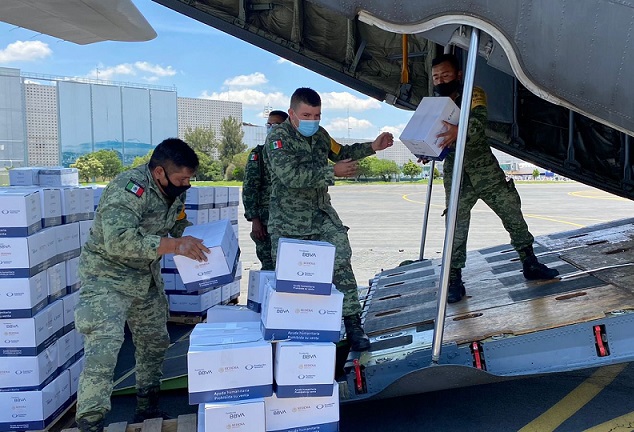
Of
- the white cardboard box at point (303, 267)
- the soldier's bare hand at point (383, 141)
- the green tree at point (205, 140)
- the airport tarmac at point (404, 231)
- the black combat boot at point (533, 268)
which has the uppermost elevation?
the green tree at point (205, 140)

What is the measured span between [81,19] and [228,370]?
3412 millimetres

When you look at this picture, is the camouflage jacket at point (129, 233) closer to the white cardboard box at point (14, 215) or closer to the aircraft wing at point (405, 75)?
the white cardboard box at point (14, 215)

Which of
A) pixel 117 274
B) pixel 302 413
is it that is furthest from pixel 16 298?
pixel 302 413

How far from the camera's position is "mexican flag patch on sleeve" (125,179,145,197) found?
3.13 m

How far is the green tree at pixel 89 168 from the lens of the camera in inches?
2396

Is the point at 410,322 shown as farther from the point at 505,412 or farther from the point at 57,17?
the point at 57,17

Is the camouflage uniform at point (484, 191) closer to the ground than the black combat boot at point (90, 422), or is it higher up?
higher up

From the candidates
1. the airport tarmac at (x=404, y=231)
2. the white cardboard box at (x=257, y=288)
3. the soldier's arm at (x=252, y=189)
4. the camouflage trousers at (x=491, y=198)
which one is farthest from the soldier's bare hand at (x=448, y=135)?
the airport tarmac at (x=404, y=231)

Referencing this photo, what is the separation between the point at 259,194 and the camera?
5352 mm

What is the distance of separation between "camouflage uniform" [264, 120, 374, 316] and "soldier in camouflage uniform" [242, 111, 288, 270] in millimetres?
1459

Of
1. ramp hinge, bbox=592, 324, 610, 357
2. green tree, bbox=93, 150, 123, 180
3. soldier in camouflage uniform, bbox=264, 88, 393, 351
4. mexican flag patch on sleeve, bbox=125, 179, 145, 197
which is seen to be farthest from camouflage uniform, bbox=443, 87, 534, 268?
green tree, bbox=93, 150, 123, 180

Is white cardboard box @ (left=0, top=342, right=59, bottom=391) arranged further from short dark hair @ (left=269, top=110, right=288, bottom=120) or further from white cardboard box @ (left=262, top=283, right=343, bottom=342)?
short dark hair @ (left=269, top=110, right=288, bottom=120)

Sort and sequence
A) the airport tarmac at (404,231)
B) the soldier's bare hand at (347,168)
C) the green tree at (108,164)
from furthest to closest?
1. the green tree at (108,164)
2. the airport tarmac at (404,231)
3. the soldier's bare hand at (347,168)

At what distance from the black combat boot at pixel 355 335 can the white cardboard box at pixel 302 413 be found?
2.71 ft
